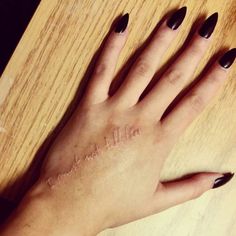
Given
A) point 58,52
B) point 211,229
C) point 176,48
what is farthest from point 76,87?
point 211,229

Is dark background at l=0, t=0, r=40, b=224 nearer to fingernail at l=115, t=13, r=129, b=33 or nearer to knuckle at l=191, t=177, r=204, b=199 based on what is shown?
fingernail at l=115, t=13, r=129, b=33

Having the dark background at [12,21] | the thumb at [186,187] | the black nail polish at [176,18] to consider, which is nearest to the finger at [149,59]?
the black nail polish at [176,18]

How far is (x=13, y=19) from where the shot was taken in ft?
3.33

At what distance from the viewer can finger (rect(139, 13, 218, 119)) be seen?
0.55 m

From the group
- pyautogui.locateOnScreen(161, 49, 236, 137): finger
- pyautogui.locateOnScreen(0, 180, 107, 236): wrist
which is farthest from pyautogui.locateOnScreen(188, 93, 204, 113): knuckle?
pyautogui.locateOnScreen(0, 180, 107, 236): wrist

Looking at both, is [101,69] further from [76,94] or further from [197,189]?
[197,189]

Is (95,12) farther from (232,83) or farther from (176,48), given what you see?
(232,83)

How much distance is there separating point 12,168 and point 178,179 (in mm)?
257

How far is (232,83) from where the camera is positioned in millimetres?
574

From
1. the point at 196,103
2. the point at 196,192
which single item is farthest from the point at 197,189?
the point at 196,103

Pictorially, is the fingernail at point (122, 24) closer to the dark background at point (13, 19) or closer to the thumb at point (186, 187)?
the thumb at point (186, 187)

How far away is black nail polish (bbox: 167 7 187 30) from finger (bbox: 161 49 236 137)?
0.29 feet

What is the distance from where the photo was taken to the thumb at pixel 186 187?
1.83ft

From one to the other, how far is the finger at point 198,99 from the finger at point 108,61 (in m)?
0.12
